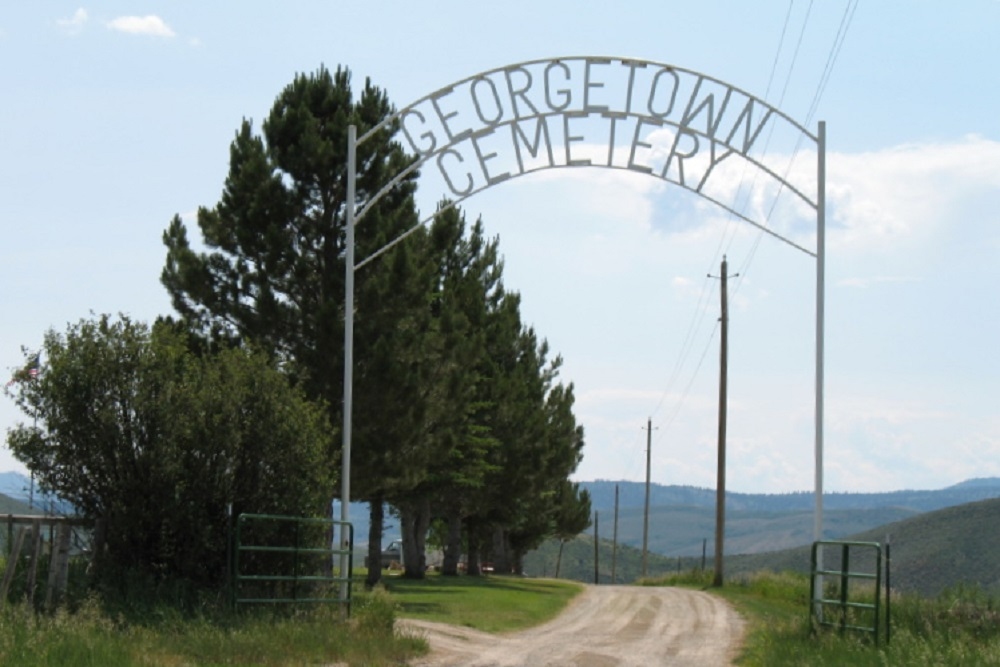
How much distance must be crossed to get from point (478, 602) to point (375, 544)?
657 centimetres

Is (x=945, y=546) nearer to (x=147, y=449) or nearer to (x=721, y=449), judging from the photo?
(x=721, y=449)

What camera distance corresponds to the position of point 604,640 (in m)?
24.5

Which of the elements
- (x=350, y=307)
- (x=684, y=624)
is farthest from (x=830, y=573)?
(x=684, y=624)

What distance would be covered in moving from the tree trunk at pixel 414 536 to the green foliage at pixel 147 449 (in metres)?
23.3

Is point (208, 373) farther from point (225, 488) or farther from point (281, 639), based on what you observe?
point (281, 639)

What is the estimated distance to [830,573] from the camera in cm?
1820

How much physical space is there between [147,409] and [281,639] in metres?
4.14

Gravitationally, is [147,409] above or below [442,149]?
below

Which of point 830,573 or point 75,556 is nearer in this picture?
point 830,573

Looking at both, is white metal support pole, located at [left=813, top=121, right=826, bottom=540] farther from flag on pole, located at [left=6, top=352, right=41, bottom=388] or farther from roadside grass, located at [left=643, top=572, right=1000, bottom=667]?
flag on pole, located at [left=6, top=352, right=41, bottom=388]

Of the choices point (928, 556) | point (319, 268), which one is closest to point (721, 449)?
point (319, 268)

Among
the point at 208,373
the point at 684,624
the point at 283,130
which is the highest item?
the point at 283,130

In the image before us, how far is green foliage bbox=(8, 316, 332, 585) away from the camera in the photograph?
19844 mm

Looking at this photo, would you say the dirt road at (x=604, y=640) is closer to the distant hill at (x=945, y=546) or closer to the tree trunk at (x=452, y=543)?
the tree trunk at (x=452, y=543)
